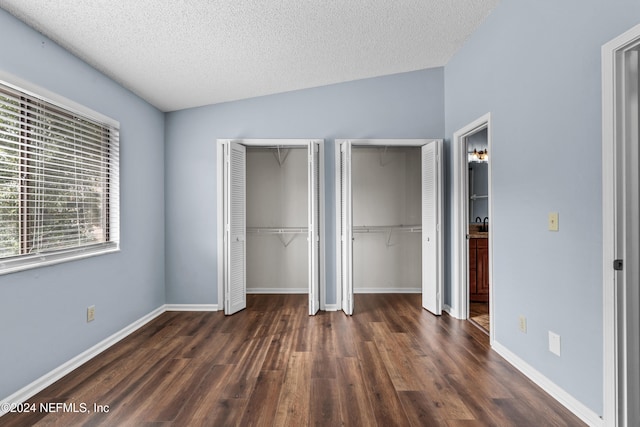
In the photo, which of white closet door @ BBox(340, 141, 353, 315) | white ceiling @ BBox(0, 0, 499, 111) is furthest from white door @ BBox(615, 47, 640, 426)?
white closet door @ BBox(340, 141, 353, 315)

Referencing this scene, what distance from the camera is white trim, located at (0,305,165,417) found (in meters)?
2.10

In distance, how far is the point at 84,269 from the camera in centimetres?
271

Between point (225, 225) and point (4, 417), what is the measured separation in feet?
7.69

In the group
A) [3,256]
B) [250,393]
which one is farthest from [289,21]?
[250,393]

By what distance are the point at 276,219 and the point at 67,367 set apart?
116 inches

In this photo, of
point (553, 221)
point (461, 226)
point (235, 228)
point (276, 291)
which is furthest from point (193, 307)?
point (553, 221)

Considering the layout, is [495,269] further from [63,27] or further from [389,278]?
[63,27]

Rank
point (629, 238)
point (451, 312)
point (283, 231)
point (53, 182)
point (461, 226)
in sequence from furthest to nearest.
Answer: point (283, 231), point (451, 312), point (461, 226), point (53, 182), point (629, 238)

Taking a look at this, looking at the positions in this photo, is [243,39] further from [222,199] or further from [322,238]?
[322,238]

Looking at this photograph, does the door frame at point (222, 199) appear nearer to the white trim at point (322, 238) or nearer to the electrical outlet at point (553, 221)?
the white trim at point (322, 238)

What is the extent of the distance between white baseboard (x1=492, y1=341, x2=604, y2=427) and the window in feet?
11.1

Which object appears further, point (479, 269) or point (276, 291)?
point (276, 291)

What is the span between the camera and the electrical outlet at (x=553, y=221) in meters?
2.13

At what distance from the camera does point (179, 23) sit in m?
2.43
